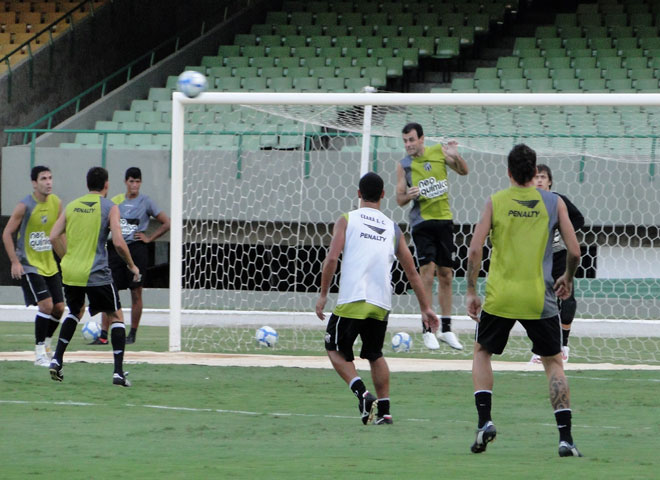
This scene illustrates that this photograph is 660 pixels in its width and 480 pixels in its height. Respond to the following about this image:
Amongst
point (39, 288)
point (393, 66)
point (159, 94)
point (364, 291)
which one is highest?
point (393, 66)

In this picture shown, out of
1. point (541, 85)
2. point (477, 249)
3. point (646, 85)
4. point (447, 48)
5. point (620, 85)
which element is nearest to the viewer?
point (477, 249)

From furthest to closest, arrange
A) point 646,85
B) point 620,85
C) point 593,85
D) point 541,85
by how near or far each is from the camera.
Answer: point 541,85, point 593,85, point 620,85, point 646,85

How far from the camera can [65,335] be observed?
994 centimetres

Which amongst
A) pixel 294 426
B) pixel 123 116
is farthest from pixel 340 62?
pixel 294 426

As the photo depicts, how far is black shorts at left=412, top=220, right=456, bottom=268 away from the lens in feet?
40.4

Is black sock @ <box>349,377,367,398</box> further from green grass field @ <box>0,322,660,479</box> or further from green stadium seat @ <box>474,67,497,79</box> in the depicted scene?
green stadium seat @ <box>474,67,497,79</box>

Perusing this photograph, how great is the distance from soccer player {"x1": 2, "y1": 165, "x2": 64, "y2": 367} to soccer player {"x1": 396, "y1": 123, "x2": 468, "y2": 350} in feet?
11.8

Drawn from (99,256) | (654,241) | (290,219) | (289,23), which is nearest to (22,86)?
(289,23)

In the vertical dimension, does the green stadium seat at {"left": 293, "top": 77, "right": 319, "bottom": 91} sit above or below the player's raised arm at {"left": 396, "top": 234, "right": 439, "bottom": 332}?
above

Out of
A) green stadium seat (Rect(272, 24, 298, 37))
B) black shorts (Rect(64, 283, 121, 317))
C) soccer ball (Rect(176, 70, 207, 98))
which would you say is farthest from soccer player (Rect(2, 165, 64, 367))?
green stadium seat (Rect(272, 24, 298, 37))

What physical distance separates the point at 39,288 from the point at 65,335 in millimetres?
1986

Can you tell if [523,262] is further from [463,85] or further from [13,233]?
[463,85]

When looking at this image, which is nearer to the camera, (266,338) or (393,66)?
(266,338)

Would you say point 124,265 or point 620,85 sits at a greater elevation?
point 620,85
